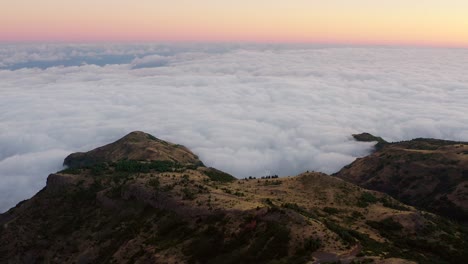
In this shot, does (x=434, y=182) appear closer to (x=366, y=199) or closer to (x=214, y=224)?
(x=366, y=199)

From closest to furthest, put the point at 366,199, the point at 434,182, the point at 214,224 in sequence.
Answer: the point at 214,224 < the point at 366,199 < the point at 434,182

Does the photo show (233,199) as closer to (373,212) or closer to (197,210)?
→ (197,210)

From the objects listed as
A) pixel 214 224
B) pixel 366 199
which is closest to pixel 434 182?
pixel 366 199

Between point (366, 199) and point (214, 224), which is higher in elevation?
point (214, 224)

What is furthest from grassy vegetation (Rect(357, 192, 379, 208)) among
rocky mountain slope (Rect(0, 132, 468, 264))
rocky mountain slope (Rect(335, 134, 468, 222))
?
rocky mountain slope (Rect(335, 134, 468, 222))

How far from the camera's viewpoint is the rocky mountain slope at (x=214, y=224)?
6606 centimetres

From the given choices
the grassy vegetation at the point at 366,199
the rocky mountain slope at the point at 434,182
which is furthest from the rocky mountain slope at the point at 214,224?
the rocky mountain slope at the point at 434,182

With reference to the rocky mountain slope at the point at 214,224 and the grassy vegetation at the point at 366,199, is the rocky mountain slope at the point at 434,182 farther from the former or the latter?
the grassy vegetation at the point at 366,199

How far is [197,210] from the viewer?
8731cm

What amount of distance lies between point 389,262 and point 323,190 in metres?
60.4

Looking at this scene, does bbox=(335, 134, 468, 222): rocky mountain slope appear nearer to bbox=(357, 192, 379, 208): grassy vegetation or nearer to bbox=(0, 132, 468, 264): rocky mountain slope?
bbox=(0, 132, 468, 264): rocky mountain slope

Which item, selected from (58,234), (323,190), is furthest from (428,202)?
(58,234)

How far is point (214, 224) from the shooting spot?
79.5 metres

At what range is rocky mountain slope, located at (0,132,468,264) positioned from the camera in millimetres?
66062
